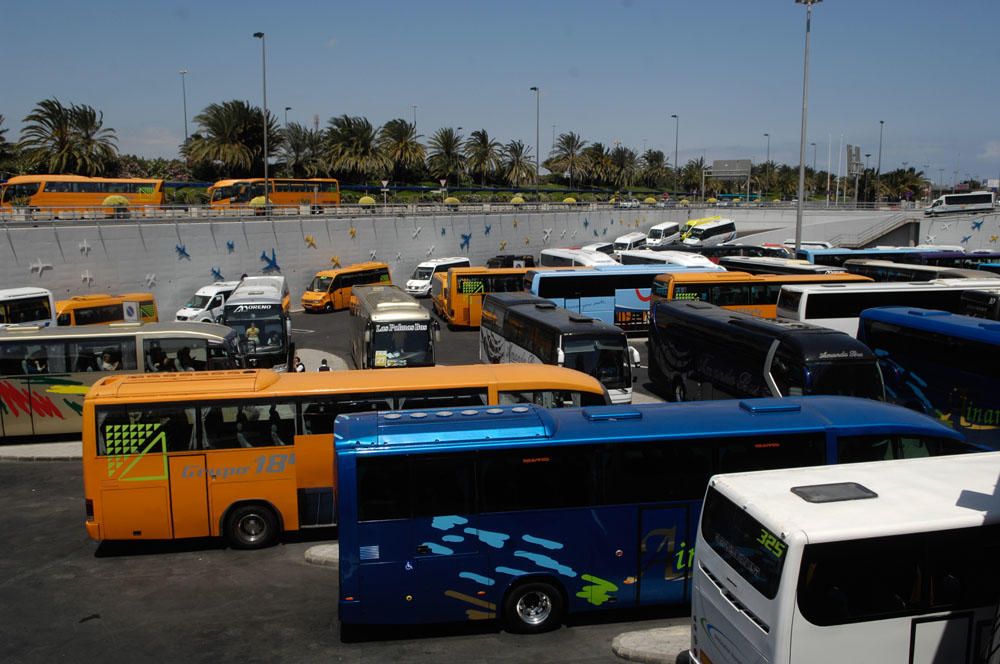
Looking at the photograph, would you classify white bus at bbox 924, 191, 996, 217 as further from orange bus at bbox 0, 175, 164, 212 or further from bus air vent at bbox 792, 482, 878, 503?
bus air vent at bbox 792, 482, 878, 503

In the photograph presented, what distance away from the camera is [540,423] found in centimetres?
834

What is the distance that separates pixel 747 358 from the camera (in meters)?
15.0

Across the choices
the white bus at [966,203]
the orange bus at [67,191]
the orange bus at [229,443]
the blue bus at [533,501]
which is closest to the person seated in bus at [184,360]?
the orange bus at [229,443]

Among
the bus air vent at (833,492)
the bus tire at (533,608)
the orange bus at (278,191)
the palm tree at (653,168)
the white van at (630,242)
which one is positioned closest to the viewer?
the bus air vent at (833,492)

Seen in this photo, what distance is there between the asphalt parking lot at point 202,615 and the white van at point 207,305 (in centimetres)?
1856

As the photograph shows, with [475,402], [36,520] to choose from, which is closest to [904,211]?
[475,402]

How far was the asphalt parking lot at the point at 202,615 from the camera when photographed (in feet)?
26.3

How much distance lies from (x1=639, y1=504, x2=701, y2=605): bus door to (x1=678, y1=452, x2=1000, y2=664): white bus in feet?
6.29

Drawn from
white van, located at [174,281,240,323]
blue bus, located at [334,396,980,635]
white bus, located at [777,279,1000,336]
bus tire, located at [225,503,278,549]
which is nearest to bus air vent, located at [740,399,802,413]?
blue bus, located at [334,396,980,635]

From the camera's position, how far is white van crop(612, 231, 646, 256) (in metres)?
53.7

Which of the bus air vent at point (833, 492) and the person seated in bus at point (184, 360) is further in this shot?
the person seated in bus at point (184, 360)

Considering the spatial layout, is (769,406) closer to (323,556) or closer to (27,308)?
(323,556)

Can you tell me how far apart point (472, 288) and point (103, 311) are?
13862mm

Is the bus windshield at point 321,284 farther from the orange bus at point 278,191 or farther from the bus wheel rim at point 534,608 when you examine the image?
the bus wheel rim at point 534,608
